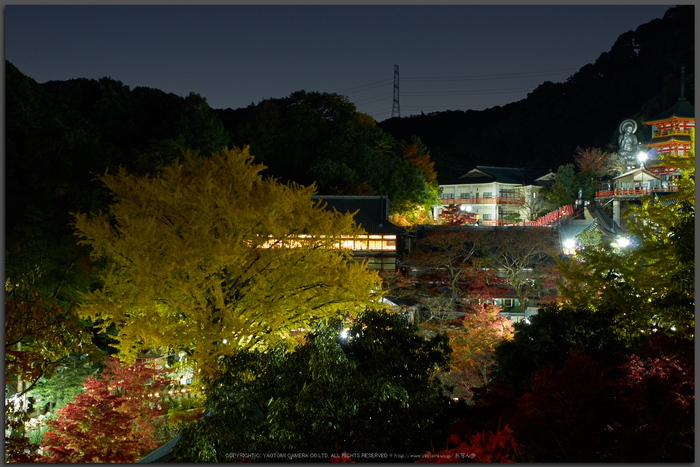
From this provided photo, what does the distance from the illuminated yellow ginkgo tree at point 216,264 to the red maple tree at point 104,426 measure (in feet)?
3.20

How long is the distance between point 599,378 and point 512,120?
41.4 metres

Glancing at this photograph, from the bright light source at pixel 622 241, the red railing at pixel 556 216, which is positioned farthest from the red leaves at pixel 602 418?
the red railing at pixel 556 216

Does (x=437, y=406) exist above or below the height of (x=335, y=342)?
below

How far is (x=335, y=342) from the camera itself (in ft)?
18.2

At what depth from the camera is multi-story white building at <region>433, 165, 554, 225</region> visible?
3425 centimetres

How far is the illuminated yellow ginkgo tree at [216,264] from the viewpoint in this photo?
26.5 ft

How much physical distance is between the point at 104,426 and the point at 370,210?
55.6ft

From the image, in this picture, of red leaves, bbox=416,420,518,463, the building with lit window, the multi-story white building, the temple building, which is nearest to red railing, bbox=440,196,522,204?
the multi-story white building

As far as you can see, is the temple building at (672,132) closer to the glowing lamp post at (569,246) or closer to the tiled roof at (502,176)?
the glowing lamp post at (569,246)

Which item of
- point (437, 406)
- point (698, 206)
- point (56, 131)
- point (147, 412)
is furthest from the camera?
point (56, 131)

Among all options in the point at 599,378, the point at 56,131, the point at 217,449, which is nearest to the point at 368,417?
the point at 217,449

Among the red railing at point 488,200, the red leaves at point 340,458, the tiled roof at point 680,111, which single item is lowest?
the red leaves at point 340,458

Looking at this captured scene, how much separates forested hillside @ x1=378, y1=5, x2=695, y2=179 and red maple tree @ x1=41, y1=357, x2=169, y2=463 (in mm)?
26792

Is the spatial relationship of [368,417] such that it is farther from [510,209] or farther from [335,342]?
[510,209]
